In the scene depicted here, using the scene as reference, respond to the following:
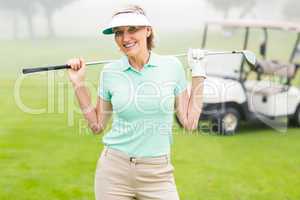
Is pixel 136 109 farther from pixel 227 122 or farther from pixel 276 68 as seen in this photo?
pixel 276 68

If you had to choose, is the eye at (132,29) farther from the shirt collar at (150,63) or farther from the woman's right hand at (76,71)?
the woman's right hand at (76,71)

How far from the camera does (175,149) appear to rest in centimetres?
582

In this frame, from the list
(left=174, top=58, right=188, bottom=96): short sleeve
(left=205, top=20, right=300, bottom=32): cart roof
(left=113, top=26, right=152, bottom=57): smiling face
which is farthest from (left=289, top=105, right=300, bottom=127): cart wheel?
(left=113, top=26, right=152, bottom=57): smiling face

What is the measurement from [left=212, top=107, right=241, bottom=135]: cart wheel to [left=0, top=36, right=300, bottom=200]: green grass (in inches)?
4.5

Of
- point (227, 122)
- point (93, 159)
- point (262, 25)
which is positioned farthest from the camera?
point (262, 25)

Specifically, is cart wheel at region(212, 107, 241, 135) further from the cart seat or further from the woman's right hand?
the woman's right hand

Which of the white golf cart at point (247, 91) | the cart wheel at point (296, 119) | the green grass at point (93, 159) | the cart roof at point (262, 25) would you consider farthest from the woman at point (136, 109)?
the cart wheel at point (296, 119)

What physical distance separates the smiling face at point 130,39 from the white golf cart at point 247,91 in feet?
14.2

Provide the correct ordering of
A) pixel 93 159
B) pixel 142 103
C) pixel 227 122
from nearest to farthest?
pixel 142 103
pixel 93 159
pixel 227 122

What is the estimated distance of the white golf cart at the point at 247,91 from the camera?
6.48m

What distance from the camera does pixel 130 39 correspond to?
6.89ft

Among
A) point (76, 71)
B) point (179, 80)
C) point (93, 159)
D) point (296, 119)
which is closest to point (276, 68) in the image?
point (296, 119)

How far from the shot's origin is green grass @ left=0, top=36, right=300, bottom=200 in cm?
434

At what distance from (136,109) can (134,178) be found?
237mm
